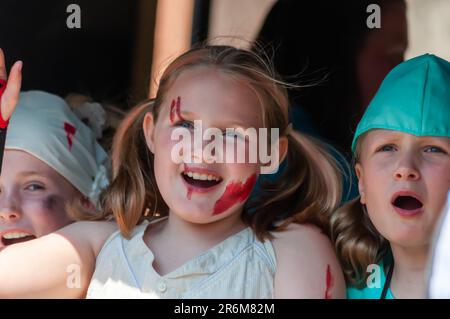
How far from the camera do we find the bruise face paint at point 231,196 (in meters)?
2.40

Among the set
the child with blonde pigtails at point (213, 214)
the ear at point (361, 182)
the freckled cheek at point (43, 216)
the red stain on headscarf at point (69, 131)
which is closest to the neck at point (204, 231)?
the child with blonde pigtails at point (213, 214)

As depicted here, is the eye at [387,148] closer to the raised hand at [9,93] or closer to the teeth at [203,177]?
the teeth at [203,177]

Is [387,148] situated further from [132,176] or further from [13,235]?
[13,235]

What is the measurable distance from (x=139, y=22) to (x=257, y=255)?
125cm

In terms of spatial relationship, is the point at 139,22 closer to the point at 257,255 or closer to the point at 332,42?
the point at 332,42

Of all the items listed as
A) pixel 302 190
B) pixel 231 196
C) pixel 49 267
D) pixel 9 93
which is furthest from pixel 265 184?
pixel 9 93

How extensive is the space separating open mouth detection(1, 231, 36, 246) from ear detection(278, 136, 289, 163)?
81 cm

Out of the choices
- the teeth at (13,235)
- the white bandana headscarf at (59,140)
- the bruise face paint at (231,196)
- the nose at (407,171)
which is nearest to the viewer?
the nose at (407,171)

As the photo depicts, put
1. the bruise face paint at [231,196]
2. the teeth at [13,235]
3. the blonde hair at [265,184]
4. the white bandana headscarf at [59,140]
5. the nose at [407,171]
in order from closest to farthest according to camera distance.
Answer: the nose at [407,171], the bruise face paint at [231,196], the blonde hair at [265,184], the teeth at [13,235], the white bandana headscarf at [59,140]

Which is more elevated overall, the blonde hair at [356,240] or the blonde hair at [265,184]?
the blonde hair at [265,184]

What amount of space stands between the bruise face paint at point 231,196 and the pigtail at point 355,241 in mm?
297

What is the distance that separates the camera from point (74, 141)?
2941mm

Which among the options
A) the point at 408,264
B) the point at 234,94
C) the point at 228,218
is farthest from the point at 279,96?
the point at 408,264
